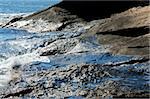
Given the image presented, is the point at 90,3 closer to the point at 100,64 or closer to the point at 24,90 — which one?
the point at 100,64

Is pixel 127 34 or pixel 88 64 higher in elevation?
pixel 127 34

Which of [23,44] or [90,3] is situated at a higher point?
[90,3]

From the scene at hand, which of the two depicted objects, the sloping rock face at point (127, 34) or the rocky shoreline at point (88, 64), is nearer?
the rocky shoreline at point (88, 64)

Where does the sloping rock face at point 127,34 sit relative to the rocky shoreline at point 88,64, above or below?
above

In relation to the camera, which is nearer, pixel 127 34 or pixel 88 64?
pixel 88 64

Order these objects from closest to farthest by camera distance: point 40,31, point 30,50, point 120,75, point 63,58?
point 120,75, point 63,58, point 30,50, point 40,31

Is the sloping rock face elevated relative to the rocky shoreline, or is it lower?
elevated

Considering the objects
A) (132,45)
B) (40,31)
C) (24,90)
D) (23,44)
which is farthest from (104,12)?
(24,90)

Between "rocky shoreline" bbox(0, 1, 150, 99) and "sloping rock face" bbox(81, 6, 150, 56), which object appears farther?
"sloping rock face" bbox(81, 6, 150, 56)
